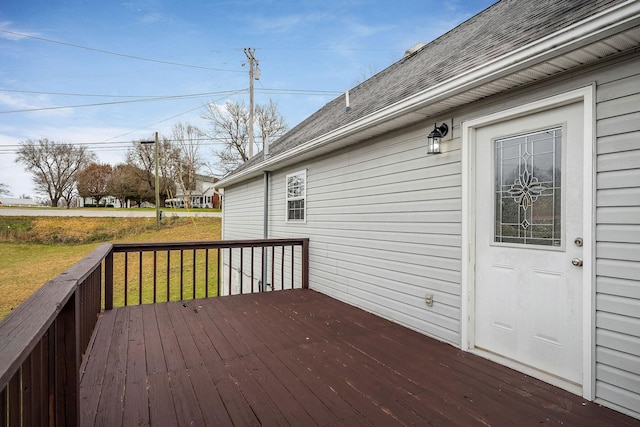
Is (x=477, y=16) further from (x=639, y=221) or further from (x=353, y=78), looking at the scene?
(x=353, y=78)

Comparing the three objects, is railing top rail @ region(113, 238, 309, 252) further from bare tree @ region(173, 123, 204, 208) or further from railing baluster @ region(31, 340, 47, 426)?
bare tree @ region(173, 123, 204, 208)

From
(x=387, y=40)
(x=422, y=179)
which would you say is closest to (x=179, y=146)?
(x=387, y=40)

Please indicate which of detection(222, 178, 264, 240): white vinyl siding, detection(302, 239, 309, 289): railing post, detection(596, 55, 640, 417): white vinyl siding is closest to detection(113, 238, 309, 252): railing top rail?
detection(302, 239, 309, 289): railing post

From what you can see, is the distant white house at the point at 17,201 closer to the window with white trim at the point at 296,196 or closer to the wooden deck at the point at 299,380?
the window with white trim at the point at 296,196

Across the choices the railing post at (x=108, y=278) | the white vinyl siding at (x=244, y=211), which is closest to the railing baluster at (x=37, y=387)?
the railing post at (x=108, y=278)

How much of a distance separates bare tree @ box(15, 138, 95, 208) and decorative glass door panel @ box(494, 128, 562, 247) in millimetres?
32712

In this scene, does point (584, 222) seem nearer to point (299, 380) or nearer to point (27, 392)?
point (299, 380)

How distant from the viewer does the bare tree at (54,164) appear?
87.5ft

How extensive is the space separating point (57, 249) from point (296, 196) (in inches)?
694

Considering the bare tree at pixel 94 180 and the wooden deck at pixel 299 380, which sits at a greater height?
the bare tree at pixel 94 180

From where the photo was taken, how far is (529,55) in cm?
215

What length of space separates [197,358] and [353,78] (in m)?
14.4

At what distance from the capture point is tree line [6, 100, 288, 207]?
66.4ft

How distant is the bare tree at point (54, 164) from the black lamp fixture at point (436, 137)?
3198 centimetres
